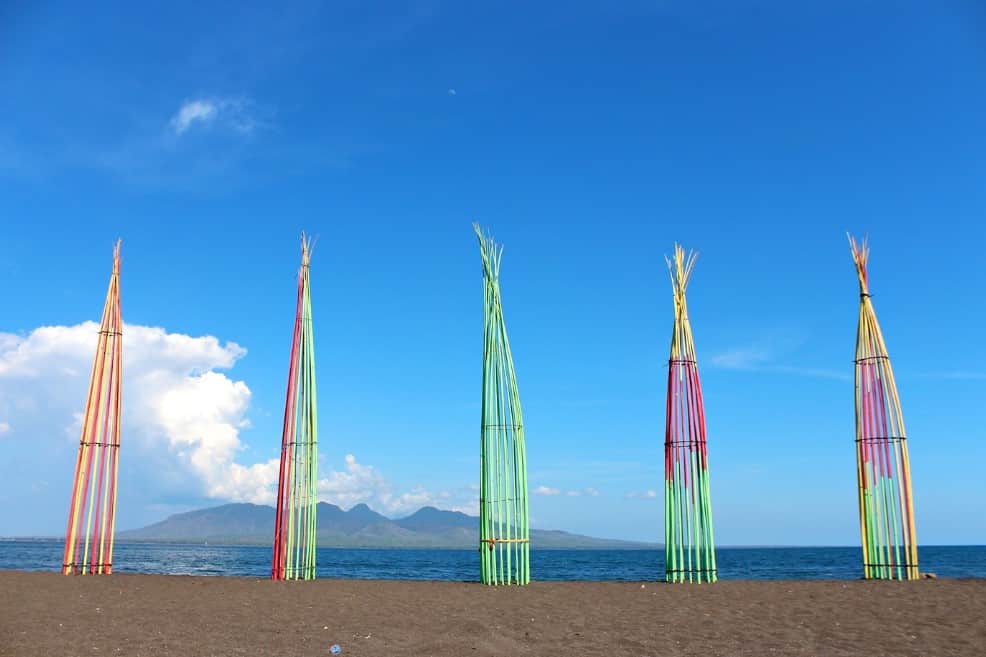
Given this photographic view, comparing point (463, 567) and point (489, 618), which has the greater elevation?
point (489, 618)

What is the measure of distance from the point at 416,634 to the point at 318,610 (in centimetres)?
267

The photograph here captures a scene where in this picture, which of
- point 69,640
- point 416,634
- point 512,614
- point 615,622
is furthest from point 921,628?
point 69,640

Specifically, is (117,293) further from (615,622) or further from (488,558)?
(615,622)

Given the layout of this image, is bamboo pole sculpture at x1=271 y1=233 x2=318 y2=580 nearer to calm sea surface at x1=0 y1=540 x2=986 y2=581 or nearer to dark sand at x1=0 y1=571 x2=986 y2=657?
dark sand at x1=0 y1=571 x2=986 y2=657

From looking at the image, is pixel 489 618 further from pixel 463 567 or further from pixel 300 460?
pixel 463 567

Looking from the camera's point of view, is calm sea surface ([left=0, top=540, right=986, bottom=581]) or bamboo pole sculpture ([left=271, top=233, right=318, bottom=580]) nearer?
bamboo pole sculpture ([left=271, top=233, right=318, bottom=580])

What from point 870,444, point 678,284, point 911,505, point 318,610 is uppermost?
point 678,284

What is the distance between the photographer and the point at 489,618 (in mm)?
10844

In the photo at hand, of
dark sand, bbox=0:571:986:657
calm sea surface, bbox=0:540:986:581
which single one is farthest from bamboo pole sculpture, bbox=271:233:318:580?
calm sea surface, bbox=0:540:986:581

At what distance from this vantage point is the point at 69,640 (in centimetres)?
897

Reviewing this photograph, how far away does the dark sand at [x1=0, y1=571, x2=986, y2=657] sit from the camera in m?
8.73

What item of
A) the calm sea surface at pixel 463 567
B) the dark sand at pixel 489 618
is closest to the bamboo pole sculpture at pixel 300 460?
the dark sand at pixel 489 618

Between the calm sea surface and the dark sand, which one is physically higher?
the dark sand

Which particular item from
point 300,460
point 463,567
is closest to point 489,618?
point 300,460
